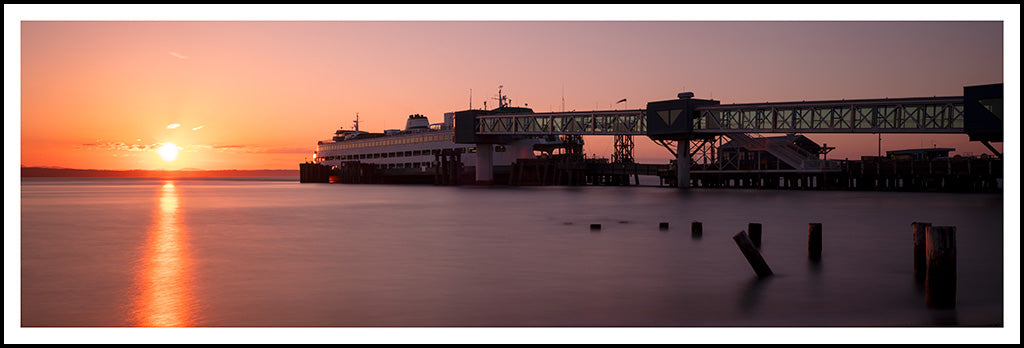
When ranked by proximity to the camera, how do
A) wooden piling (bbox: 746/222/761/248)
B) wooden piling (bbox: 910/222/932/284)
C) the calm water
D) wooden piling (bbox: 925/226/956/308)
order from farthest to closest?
wooden piling (bbox: 746/222/761/248) → wooden piling (bbox: 910/222/932/284) → the calm water → wooden piling (bbox: 925/226/956/308)

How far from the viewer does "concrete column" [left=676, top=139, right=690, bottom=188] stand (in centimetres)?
9362

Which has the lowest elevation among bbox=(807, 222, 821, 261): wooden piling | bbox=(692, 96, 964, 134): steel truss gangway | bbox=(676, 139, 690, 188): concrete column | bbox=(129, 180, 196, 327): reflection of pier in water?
bbox=(129, 180, 196, 327): reflection of pier in water

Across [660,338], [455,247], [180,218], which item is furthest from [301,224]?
[660,338]

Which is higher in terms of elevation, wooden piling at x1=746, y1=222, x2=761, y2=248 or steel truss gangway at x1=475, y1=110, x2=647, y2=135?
steel truss gangway at x1=475, y1=110, x2=647, y2=135

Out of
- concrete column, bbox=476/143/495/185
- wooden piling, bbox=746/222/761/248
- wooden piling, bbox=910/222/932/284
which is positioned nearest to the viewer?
wooden piling, bbox=910/222/932/284

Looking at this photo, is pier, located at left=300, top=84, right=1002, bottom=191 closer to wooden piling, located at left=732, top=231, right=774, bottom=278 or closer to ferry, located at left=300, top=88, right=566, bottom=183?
ferry, located at left=300, top=88, right=566, bottom=183

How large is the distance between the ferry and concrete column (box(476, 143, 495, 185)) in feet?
8.77

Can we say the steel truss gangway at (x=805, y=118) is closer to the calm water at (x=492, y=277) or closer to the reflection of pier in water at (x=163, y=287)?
the calm water at (x=492, y=277)

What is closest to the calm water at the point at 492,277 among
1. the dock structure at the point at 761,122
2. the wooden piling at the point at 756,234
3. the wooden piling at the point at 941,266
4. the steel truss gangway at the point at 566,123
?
the wooden piling at the point at 941,266

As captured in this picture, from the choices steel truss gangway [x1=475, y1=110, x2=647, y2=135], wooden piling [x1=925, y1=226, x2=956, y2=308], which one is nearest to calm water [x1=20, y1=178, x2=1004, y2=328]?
wooden piling [x1=925, y1=226, x2=956, y2=308]

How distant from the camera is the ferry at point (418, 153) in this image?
12375 cm

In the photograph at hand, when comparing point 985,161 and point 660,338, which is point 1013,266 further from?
point 985,161

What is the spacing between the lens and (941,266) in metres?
14.2

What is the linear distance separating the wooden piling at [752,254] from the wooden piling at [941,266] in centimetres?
443
